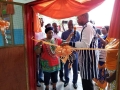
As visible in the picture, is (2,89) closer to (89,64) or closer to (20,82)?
(20,82)

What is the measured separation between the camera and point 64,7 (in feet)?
7.66

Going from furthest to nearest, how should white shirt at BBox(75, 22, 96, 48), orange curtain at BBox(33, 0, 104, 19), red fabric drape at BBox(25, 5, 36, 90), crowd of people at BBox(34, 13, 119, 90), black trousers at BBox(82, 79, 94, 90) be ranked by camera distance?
red fabric drape at BBox(25, 5, 36, 90) < black trousers at BBox(82, 79, 94, 90) < white shirt at BBox(75, 22, 96, 48) < orange curtain at BBox(33, 0, 104, 19) < crowd of people at BBox(34, 13, 119, 90)

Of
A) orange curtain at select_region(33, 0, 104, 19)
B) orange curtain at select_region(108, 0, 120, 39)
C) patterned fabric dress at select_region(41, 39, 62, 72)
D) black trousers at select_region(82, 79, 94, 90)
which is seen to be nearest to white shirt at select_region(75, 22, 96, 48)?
orange curtain at select_region(33, 0, 104, 19)

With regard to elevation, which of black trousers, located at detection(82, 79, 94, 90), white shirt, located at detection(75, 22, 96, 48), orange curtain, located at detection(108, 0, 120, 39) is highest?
orange curtain, located at detection(108, 0, 120, 39)

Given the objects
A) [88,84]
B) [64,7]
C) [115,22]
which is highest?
[64,7]

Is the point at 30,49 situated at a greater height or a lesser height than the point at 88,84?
greater

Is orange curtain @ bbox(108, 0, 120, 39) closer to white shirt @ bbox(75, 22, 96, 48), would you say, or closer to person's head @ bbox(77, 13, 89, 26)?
white shirt @ bbox(75, 22, 96, 48)

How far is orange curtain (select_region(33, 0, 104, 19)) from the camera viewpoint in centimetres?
204

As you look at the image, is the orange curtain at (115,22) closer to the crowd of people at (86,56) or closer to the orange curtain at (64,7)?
the crowd of people at (86,56)

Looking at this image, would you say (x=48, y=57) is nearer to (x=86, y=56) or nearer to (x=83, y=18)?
(x=86, y=56)

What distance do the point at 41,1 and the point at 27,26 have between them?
0.58 metres

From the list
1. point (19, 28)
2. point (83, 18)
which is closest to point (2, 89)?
point (19, 28)

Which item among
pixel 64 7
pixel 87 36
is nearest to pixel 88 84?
pixel 87 36

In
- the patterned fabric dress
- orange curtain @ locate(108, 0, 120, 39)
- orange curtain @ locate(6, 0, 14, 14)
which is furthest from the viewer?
the patterned fabric dress
